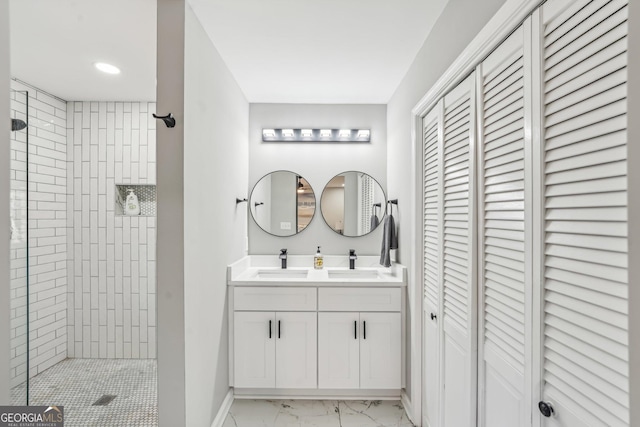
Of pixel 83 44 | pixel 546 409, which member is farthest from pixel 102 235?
pixel 546 409

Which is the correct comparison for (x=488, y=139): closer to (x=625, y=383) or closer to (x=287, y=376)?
(x=625, y=383)

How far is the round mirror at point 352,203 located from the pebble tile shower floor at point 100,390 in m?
2.03

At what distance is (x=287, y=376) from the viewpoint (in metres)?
2.42

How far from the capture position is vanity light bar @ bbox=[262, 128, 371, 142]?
9.91ft

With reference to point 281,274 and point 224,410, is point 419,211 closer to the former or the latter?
point 281,274

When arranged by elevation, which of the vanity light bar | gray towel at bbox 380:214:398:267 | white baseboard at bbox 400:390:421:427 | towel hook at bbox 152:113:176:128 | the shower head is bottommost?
white baseboard at bbox 400:390:421:427

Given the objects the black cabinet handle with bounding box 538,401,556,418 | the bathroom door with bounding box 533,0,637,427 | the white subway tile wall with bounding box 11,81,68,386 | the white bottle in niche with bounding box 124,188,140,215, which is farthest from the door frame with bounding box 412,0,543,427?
the white subway tile wall with bounding box 11,81,68,386

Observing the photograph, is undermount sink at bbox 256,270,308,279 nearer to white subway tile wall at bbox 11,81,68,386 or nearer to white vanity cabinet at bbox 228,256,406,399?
white vanity cabinet at bbox 228,256,406,399

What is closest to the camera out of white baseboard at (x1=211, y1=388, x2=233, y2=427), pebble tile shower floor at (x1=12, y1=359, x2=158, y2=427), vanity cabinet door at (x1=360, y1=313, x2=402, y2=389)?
white baseboard at (x1=211, y1=388, x2=233, y2=427)

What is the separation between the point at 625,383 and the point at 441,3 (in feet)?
5.66

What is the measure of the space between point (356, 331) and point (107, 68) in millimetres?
2669

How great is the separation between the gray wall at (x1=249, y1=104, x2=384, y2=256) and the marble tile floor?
1.23 metres

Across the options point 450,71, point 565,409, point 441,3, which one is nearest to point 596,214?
point 565,409

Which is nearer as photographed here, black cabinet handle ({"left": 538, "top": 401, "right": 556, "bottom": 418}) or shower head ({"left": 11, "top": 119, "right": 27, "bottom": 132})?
black cabinet handle ({"left": 538, "top": 401, "right": 556, "bottom": 418})
